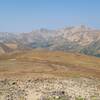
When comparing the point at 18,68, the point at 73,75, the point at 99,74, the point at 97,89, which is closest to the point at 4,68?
the point at 18,68

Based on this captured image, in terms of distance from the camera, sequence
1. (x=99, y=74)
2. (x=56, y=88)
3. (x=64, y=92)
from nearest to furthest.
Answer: (x=64, y=92) < (x=56, y=88) < (x=99, y=74)

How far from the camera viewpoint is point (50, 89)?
52156 mm

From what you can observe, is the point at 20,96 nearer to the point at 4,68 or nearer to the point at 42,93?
the point at 42,93

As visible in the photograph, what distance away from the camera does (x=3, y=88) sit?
52.1 metres

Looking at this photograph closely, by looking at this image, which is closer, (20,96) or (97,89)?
(20,96)

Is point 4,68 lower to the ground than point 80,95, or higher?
higher

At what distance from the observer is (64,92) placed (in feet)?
164

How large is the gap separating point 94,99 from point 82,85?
39.0ft

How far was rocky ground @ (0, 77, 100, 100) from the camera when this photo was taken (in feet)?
151

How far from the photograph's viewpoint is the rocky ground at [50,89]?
151 feet

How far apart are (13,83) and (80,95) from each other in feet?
45.9

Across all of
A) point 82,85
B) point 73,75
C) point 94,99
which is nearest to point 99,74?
point 73,75

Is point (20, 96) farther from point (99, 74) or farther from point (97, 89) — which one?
point (99, 74)

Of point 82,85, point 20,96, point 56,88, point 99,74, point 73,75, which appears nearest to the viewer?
point 20,96
